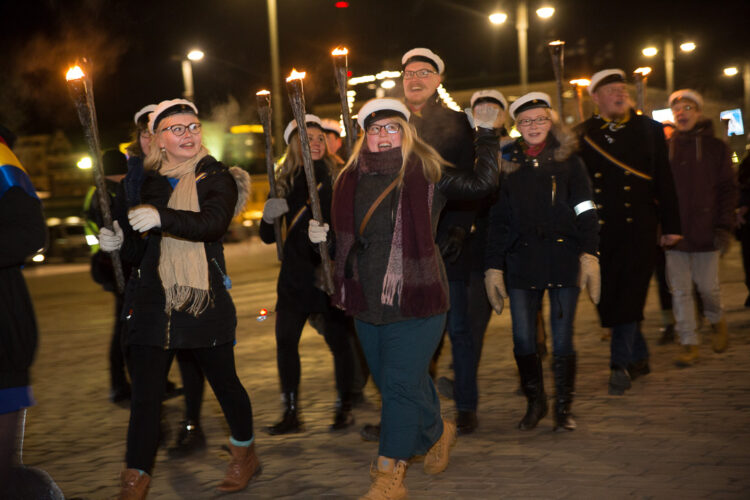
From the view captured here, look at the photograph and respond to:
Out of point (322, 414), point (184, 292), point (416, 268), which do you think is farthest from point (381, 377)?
point (322, 414)

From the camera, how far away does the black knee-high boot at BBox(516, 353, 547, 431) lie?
6.14 metres

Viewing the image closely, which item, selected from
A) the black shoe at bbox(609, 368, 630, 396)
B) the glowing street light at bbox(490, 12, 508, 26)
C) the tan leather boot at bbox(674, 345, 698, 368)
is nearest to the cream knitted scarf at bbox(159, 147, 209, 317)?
the black shoe at bbox(609, 368, 630, 396)

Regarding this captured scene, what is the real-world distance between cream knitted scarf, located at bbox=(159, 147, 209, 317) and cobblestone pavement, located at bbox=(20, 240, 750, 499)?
102 centimetres

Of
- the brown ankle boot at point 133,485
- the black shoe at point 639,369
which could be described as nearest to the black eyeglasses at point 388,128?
the brown ankle boot at point 133,485

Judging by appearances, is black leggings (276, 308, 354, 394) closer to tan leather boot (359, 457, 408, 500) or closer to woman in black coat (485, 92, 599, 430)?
woman in black coat (485, 92, 599, 430)

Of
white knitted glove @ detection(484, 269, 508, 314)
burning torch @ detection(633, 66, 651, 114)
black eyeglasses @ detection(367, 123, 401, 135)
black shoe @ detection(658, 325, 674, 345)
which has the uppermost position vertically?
burning torch @ detection(633, 66, 651, 114)

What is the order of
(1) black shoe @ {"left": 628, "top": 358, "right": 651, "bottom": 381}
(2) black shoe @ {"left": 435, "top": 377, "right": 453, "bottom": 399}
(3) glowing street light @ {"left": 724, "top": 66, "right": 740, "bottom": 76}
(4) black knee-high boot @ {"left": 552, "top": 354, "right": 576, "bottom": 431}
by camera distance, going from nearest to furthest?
(4) black knee-high boot @ {"left": 552, "top": 354, "right": 576, "bottom": 431}
(2) black shoe @ {"left": 435, "top": 377, "right": 453, "bottom": 399}
(1) black shoe @ {"left": 628, "top": 358, "right": 651, "bottom": 381}
(3) glowing street light @ {"left": 724, "top": 66, "right": 740, "bottom": 76}

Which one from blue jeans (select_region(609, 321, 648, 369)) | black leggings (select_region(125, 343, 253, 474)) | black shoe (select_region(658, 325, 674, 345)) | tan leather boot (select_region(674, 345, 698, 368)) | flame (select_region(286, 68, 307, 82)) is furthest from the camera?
black shoe (select_region(658, 325, 674, 345))

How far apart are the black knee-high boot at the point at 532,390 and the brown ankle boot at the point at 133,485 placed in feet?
8.01

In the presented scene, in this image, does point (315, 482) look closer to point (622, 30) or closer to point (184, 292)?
point (184, 292)

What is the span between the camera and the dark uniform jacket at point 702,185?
8.56 metres

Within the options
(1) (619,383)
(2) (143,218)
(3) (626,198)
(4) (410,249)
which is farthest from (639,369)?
(2) (143,218)

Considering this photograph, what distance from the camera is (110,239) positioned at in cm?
482

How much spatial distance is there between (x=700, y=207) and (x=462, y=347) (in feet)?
11.5
